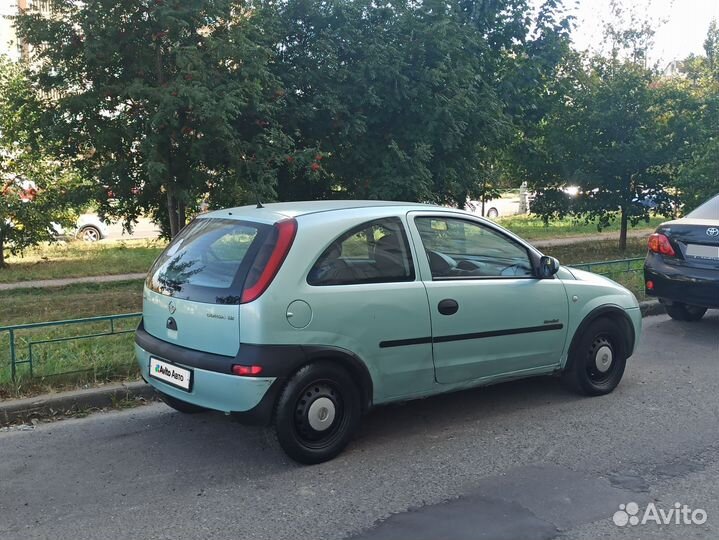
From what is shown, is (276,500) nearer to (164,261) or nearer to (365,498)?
(365,498)

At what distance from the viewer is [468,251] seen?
5328 millimetres

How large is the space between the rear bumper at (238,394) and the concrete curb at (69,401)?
1.55 metres

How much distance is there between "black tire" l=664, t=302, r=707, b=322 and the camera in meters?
8.81

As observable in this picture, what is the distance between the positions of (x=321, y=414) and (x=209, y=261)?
46.8 inches

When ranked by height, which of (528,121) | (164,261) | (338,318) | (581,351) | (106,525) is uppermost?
(528,121)

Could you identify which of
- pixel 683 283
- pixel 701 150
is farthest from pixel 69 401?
pixel 701 150

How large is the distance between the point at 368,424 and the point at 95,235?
58.8 ft

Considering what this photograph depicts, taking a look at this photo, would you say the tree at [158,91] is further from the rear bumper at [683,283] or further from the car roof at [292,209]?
the rear bumper at [683,283]

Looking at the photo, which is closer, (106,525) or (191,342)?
(106,525)

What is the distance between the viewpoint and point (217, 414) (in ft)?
18.1

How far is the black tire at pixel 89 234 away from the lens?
68.1ft

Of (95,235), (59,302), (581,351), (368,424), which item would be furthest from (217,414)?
(95,235)

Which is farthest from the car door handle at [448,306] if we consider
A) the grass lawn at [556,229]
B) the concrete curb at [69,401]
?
the grass lawn at [556,229]

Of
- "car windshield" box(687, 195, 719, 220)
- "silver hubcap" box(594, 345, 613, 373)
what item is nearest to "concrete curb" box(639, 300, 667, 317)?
"car windshield" box(687, 195, 719, 220)
